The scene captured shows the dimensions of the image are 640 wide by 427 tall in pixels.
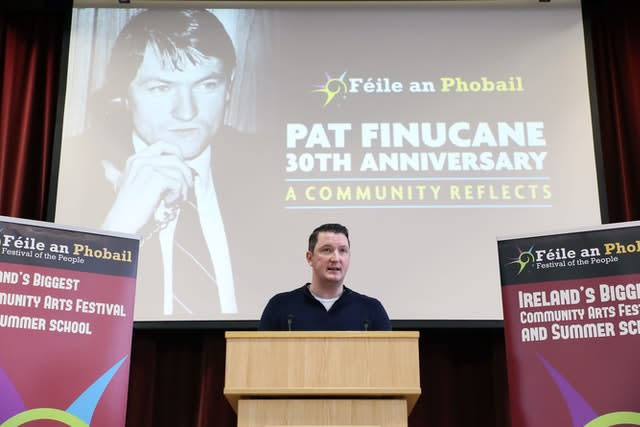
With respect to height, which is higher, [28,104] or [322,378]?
[28,104]

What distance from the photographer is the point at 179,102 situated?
521 centimetres

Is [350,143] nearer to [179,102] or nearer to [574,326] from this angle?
[179,102]

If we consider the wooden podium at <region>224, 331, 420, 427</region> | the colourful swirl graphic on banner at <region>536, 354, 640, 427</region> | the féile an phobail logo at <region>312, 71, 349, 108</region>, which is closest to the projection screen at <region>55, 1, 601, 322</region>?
the féile an phobail logo at <region>312, 71, 349, 108</region>

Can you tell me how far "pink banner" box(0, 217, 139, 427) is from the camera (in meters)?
3.16

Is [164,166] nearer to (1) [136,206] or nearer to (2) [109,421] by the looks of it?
(1) [136,206]

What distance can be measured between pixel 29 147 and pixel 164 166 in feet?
3.36

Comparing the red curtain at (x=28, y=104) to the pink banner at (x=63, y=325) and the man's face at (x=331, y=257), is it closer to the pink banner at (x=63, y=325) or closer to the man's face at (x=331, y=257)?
the pink banner at (x=63, y=325)

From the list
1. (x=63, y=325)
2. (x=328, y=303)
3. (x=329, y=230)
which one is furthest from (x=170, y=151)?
(x=63, y=325)

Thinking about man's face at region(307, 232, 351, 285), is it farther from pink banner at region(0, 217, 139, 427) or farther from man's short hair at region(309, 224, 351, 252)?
pink banner at region(0, 217, 139, 427)

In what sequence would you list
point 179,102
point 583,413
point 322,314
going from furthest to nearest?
point 179,102
point 322,314
point 583,413

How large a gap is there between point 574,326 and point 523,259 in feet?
1.10

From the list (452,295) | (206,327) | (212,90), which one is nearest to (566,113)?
(452,295)

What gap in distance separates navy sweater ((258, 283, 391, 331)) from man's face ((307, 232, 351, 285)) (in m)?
0.11

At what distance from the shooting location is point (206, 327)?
4.78 meters
